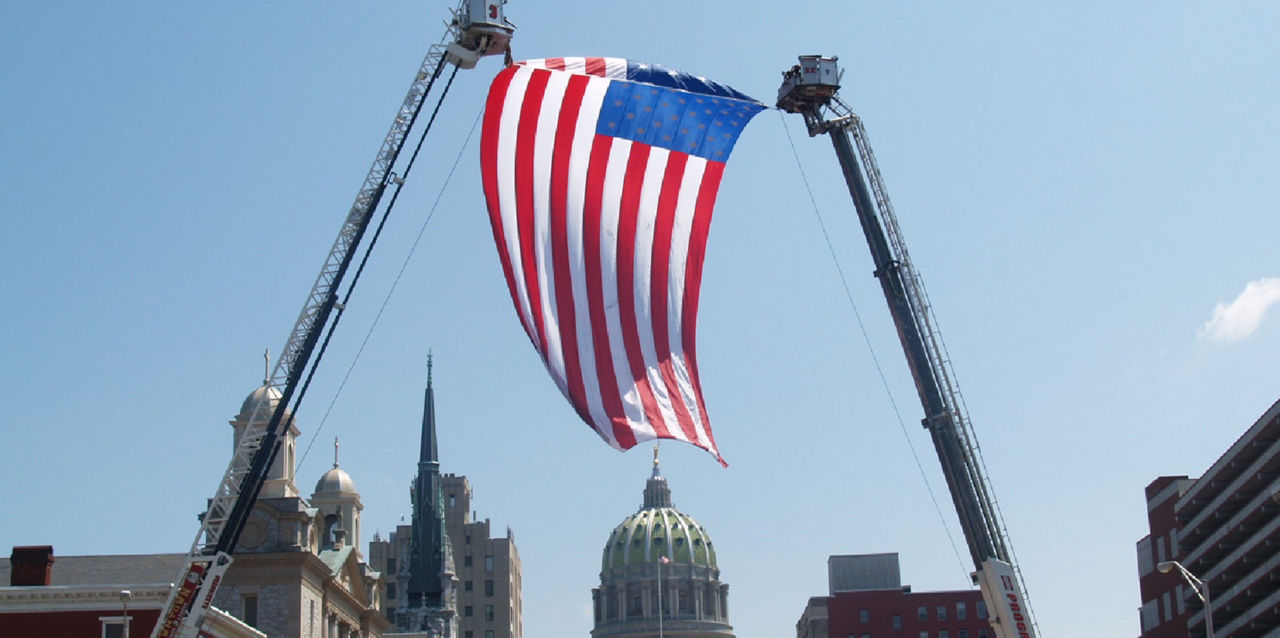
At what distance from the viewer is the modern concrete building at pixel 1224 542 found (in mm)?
82562

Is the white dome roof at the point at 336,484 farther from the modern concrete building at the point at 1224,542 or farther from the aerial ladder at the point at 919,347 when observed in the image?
the aerial ladder at the point at 919,347

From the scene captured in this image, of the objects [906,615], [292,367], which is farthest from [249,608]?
[906,615]

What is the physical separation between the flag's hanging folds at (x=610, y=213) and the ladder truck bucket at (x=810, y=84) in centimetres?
296

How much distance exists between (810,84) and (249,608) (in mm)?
52726

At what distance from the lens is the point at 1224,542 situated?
88.2m

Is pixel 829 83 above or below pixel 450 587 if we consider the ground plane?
below

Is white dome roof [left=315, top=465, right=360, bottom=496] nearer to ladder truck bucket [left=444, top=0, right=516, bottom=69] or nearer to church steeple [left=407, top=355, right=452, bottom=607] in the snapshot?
church steeple [left=407, top=355, right=452, bottom=607]

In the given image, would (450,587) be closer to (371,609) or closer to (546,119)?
(371,609)

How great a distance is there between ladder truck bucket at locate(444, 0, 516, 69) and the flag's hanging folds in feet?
36.0

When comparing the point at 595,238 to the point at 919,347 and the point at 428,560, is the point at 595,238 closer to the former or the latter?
the point at 919,347

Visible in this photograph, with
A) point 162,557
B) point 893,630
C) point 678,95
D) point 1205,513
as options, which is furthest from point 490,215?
point 893,630

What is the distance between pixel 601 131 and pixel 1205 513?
59.9 meters

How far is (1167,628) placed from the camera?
310ft

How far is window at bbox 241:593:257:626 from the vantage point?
85.4m
